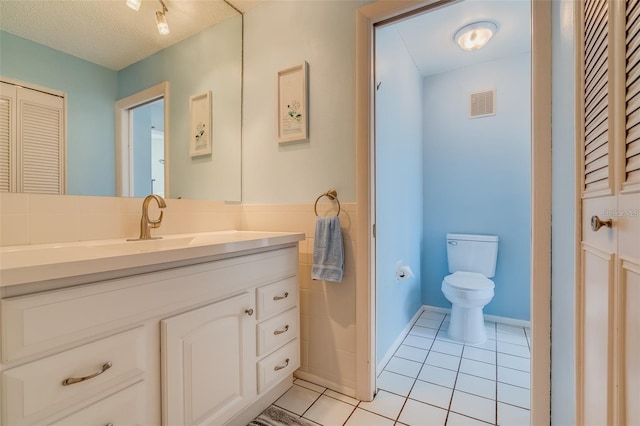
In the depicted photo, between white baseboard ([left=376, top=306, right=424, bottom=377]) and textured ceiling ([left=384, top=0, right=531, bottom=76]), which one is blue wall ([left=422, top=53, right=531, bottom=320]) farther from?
white baseboard ([left=376, top=306, right=424, bottom=377])

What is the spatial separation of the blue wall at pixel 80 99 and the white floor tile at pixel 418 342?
2.13 m

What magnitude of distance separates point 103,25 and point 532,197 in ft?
6.57

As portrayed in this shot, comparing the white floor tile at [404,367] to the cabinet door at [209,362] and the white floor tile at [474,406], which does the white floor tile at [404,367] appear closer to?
the white floor tile at [474,406]

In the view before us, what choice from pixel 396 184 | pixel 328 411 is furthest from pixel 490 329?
pixel 328 411

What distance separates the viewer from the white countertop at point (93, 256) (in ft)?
2.03

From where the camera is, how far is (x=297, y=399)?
1447 mm

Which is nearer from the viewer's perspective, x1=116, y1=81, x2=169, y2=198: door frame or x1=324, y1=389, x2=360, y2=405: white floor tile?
x1=116, y1=81, x2=169, y2=198: door frame

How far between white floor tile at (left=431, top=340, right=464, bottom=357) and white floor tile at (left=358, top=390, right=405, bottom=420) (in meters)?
0.68

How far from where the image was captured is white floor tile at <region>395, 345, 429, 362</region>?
1882 mm

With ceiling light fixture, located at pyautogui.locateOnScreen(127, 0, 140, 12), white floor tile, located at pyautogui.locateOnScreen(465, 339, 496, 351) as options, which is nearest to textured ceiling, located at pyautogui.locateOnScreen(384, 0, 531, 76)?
ceiling light fixture, located at pyautogui.locateOnScreen(127, 0, 140, 12)

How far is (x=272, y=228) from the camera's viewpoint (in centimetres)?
170

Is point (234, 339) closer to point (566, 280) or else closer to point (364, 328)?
point (364, 328)

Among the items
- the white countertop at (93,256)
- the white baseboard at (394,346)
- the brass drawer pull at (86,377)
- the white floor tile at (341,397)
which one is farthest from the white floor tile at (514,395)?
the brass drawer pull at (86,377)

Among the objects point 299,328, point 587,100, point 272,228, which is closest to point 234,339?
Result: point 299,328
